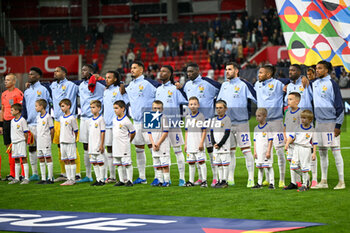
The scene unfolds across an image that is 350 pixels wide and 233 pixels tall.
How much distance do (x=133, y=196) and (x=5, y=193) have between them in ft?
7.44

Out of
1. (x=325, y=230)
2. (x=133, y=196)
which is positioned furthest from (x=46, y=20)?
(x=325, y=230)

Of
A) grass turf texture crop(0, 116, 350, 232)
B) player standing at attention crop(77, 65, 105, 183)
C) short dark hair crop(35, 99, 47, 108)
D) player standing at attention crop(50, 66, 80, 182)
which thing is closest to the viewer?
grass turf texture crop(0, 116, 350, 232)

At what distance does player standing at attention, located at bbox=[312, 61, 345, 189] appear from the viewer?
9.34 meters

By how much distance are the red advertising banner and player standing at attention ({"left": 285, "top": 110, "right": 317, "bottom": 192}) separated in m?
24.7

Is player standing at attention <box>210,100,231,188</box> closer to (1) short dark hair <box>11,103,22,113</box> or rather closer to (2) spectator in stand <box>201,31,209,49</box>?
(1) short dark hair <box>11,103,22,113</box>

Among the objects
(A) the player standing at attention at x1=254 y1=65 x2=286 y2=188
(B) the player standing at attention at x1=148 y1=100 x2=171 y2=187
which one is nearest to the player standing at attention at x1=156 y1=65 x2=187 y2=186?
(B) the player standing at attention at x1=148 y1=100 x2=171 y2=187

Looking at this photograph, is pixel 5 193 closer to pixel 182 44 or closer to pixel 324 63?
pixel 324 63

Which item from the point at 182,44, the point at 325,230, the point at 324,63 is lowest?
the point at 325,230

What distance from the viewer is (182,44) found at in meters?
34.5

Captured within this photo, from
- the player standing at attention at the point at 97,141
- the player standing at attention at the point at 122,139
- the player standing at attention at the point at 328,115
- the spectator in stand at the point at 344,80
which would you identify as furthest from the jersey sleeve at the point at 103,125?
the spectator in stand at the point at 344,80

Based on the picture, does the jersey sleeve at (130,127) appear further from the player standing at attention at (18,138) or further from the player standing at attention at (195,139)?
the player standing at attention at (18,138)

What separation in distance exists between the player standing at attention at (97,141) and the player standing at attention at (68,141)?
0.38 m

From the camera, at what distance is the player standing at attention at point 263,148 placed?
9539mm

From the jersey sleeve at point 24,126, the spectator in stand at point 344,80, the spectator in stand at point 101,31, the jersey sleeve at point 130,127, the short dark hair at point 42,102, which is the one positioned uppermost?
the spectator in stand at point 101,31
